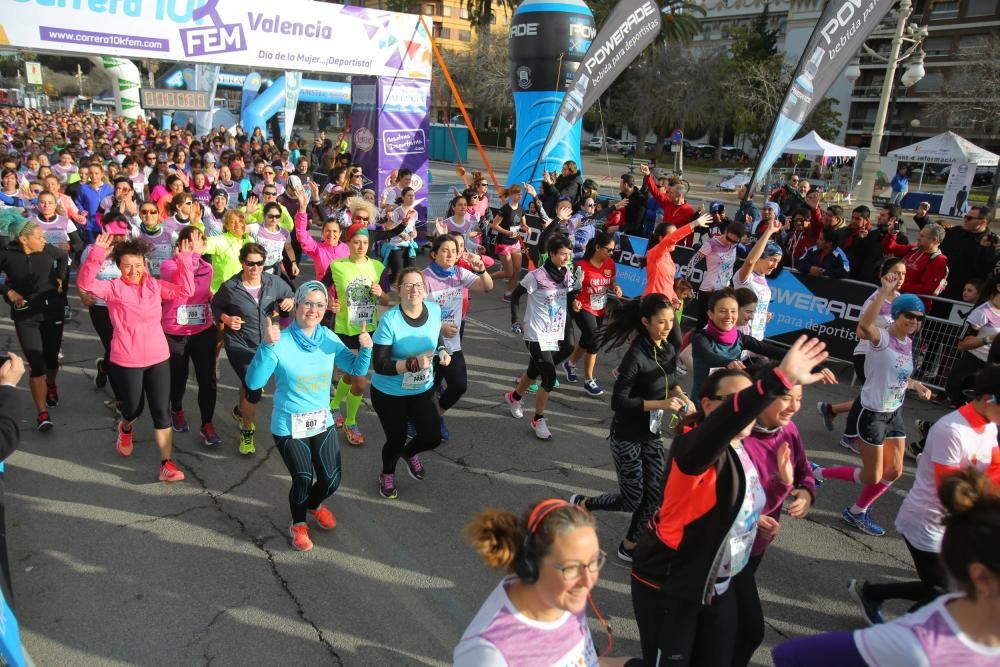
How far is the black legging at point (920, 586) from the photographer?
3418mm

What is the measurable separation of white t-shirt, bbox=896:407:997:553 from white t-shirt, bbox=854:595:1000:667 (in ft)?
5.11

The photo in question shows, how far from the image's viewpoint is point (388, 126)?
13898 mm

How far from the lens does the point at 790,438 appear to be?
10.3ft

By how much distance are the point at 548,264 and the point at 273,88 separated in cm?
2923

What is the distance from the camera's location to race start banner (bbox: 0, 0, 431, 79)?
9.84 metres

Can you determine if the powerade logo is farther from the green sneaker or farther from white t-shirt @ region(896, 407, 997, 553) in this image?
the green sneaker

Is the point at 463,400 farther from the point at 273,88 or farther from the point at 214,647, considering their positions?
the point at 273,88

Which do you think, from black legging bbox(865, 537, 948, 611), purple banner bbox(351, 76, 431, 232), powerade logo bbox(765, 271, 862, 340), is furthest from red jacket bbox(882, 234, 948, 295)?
purple banner bbox(351, 76, 431, 232)

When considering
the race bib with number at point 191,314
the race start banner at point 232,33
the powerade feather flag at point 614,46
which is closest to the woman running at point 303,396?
the race bib with number at point 191,314

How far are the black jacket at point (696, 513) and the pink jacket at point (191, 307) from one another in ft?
13.5

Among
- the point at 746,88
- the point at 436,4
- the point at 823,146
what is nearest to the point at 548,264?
the point at 823,146

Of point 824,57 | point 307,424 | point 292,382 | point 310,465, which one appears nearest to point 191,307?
point 292,382

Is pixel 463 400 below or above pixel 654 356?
below

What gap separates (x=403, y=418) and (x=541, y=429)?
5.65ft
